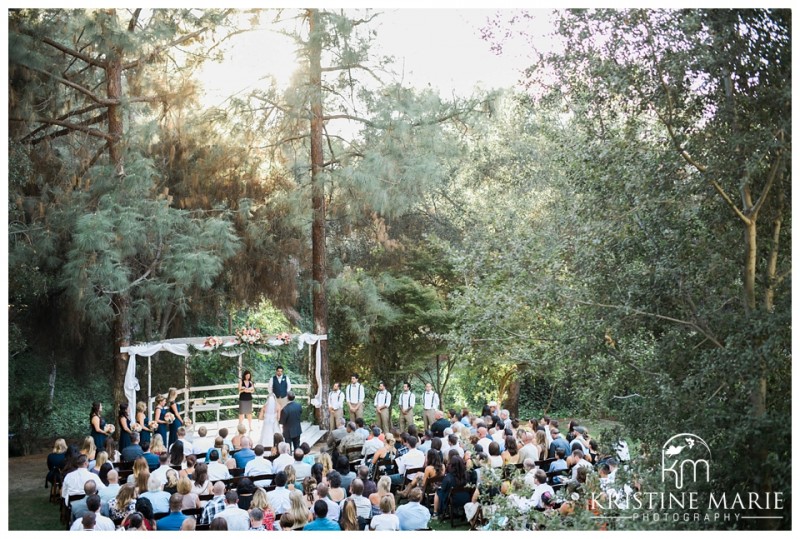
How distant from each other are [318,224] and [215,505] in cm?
805

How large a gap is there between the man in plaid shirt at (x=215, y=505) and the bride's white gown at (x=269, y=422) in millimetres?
5232

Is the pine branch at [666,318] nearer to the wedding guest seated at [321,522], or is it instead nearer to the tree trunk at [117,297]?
the wedding guest seated at [321,522]

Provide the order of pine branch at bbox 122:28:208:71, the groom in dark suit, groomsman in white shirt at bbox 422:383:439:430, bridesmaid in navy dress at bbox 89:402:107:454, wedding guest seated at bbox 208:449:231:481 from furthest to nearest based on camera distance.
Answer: pine branch at bbox 122:28:208:71, groomsman in white shirt at bbox 422:383:439:430, the groom in dark suit, bridesmaid in navy dress at bbox 89:402:107:454, wedding guest seated at bbox 208:449:231:481

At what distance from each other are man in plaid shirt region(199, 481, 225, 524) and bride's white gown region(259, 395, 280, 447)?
17.2 feet

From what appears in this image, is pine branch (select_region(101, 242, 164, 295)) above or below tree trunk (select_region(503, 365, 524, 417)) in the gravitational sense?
above

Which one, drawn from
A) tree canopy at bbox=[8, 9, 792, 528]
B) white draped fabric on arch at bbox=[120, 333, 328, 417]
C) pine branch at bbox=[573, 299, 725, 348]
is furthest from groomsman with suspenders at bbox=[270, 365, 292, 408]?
pine branch at bbox=[573, 299, 725, 348]

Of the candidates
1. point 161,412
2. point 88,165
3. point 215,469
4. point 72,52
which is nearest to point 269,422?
point 161,412

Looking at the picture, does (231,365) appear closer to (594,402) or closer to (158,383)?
(158,383)

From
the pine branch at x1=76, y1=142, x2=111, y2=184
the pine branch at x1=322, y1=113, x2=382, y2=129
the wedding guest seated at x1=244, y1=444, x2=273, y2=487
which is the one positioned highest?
the pine branch at x1=322, y1=113, x2=382, y2=129

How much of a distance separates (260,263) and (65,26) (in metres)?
5.09

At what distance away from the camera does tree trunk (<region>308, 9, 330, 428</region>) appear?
1388cm

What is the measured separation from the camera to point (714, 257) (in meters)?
7.42

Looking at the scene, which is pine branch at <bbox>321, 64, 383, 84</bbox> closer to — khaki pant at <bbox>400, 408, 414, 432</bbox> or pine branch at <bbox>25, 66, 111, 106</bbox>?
pine branch at <bbox>25, 66, 111, 106</bbox>
